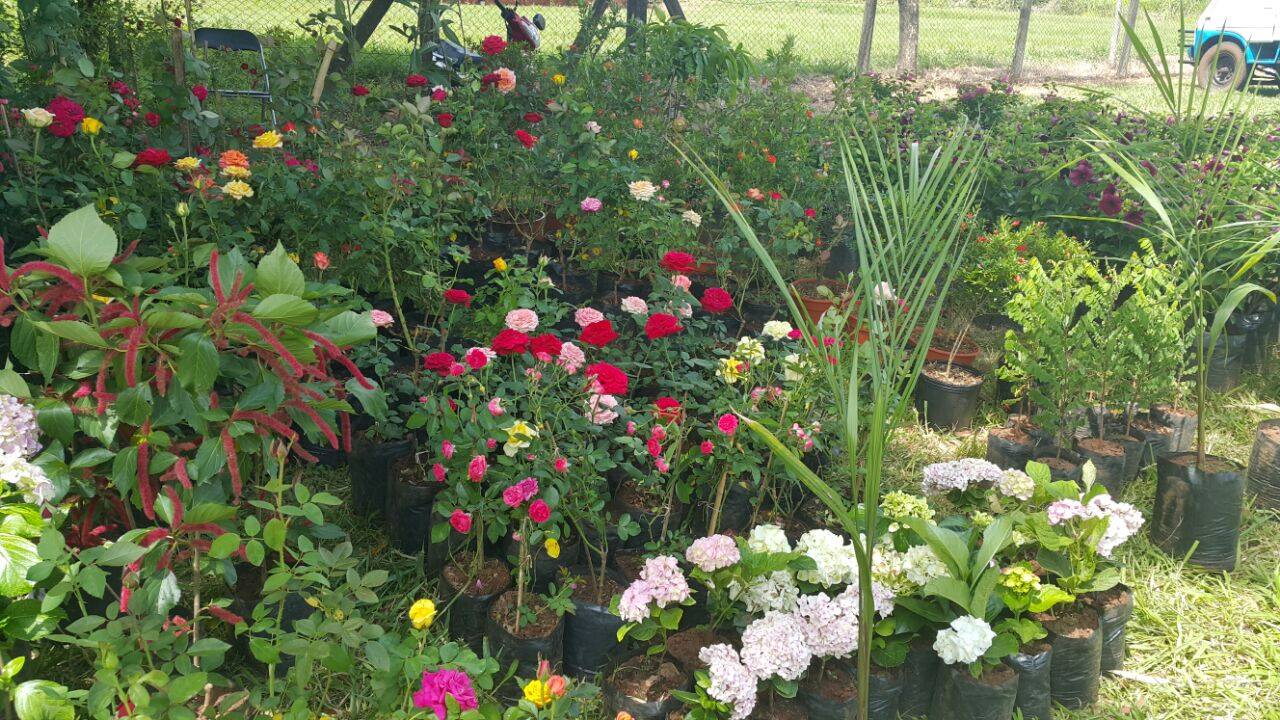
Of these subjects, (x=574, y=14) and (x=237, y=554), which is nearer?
(x=237, y=554)

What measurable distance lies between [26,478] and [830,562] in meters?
1.48

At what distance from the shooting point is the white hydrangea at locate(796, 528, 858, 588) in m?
1.93

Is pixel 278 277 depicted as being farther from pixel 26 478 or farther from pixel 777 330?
pixel 777 330

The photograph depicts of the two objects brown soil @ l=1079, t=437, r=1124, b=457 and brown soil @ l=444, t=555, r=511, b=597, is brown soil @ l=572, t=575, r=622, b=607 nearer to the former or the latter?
brown soil @ l=444, t=555, r=511, b=597

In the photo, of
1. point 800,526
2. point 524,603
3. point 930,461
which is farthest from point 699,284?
point 524,603

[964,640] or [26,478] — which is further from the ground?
[26,478]

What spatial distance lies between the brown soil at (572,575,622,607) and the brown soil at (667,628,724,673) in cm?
18

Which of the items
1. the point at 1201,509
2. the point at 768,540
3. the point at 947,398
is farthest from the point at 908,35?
the point at 768,540

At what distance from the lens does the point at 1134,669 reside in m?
2.22

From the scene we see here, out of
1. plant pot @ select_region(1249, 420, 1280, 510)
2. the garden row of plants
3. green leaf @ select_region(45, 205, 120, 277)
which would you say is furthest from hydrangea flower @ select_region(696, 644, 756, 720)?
plant pot @ select_region(1249, 420, 1280, 510)

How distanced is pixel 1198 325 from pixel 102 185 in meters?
2.96

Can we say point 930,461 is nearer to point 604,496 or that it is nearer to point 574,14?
point 604,496

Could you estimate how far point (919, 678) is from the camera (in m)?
1.96

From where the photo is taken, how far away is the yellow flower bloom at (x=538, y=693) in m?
1.53
